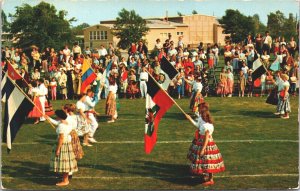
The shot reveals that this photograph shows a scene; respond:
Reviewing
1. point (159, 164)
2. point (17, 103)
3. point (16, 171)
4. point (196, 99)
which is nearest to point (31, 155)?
point (16, 171)

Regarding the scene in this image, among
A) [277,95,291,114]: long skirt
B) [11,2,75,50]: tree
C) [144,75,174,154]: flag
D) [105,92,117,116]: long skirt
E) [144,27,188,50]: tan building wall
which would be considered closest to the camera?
[144,75,174,154]: flag

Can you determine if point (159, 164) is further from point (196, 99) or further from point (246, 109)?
point (246, 109)

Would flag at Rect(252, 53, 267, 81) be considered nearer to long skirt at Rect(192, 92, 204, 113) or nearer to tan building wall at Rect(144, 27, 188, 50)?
long skirt at Rect(192, 92, 204, 113)

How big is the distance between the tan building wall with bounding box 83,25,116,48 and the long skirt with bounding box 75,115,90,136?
3086 centimetres

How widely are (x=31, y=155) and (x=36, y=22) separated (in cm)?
1980

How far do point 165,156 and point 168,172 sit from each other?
152cm

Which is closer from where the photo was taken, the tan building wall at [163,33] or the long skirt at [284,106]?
the long skirt at [284,106]

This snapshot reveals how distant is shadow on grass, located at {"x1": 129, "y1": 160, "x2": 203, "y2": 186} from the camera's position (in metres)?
13.2

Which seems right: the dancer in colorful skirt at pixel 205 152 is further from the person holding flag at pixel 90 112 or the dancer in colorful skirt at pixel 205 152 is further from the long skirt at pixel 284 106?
the long skirt at pixel 284 106

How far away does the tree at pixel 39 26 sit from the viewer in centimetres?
3289

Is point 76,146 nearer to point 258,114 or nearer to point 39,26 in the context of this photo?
point 258,114

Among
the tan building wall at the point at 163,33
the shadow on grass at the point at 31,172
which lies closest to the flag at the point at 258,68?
the shadow on grass at the point at 31,172

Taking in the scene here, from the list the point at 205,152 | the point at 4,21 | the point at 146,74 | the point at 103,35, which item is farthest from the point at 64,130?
the point at 103,35

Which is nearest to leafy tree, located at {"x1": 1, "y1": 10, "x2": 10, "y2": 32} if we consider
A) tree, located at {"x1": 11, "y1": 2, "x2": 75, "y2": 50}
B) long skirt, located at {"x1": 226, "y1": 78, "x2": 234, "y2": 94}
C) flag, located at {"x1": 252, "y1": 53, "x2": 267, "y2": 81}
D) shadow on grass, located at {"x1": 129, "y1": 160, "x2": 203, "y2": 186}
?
tree, located at {"x1": 11, "y1": 2, "x2": 75, "y2": 50}
